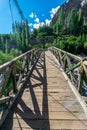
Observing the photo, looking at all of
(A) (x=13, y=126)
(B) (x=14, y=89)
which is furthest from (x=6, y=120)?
(B) (x=14, y=89)

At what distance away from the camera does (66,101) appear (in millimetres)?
3340

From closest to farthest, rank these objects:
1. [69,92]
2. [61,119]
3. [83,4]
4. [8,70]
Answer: [61,119] → [8,70] → [69,92] → [83,4]

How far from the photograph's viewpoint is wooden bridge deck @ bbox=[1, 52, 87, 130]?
2533 mm

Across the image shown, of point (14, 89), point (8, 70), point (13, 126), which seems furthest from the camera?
point (14, 89)

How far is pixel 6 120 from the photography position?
2.64 metres

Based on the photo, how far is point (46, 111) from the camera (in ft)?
9.62

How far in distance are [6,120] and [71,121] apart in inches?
37.3

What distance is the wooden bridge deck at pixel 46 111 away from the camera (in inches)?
99.7

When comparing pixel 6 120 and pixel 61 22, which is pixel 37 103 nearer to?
pixel 6 120

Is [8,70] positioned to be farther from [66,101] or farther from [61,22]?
[61,22]

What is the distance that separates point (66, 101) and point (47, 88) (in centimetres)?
90

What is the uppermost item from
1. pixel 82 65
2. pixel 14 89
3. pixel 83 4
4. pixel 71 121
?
pixel 83 4

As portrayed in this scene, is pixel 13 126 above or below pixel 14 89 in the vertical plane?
below

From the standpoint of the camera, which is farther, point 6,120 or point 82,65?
point 82,65
